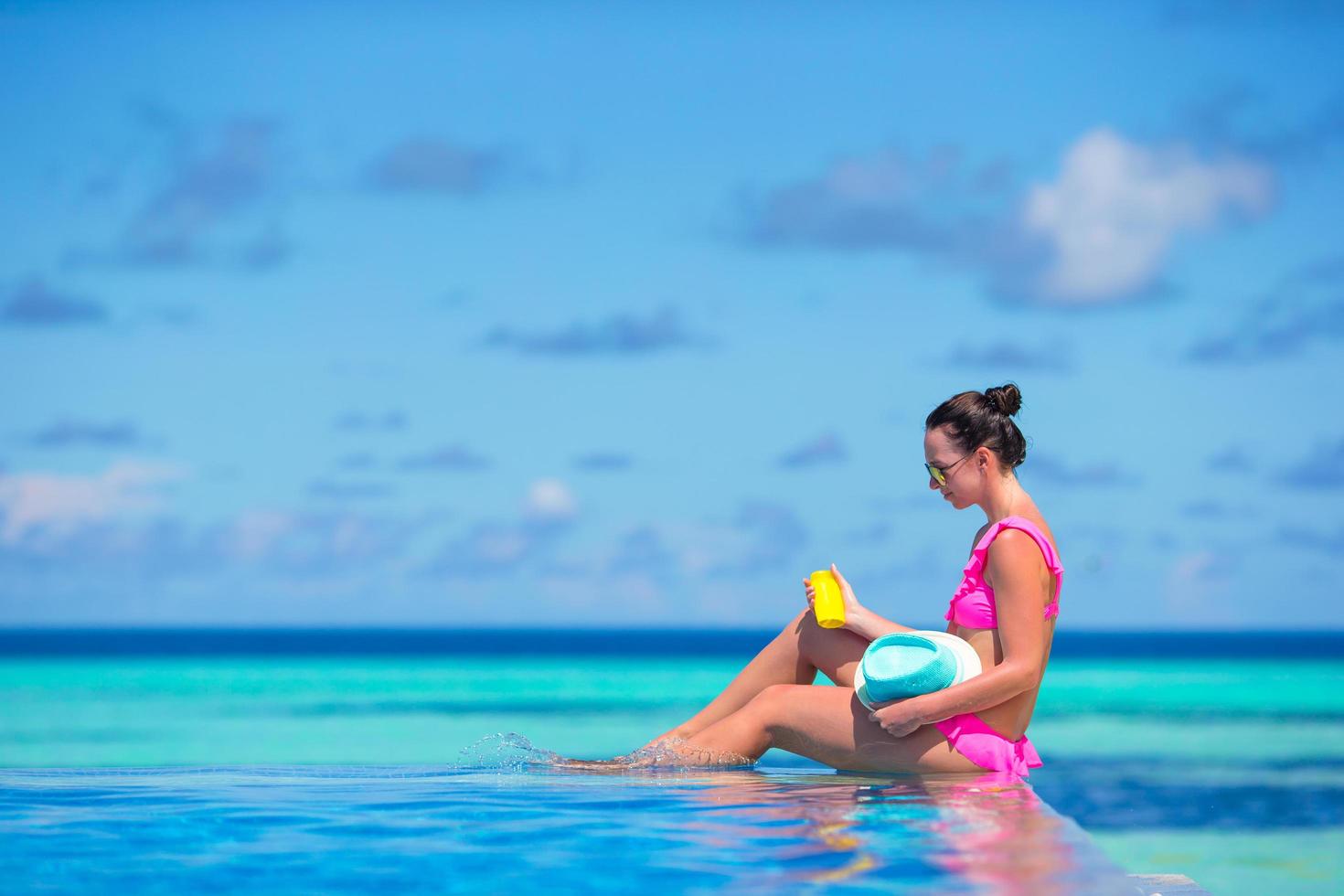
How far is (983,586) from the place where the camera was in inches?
205

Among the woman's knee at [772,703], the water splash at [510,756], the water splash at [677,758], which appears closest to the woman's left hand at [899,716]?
the woman's knee at [772,703]

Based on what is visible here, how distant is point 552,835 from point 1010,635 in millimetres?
1656

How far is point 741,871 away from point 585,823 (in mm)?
920

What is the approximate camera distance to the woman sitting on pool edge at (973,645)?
16.2 feet

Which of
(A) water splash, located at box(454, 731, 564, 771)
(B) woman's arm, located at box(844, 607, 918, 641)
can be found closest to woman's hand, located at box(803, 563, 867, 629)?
(B) woman's arm, located at box(844, 607, 918, 641)

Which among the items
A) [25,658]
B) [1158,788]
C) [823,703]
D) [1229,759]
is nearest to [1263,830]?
[1158,788]

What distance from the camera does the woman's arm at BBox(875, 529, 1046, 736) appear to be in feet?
16.1

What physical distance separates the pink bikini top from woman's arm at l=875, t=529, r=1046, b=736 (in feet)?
0.12

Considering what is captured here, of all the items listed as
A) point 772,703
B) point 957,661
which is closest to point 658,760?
point 772,703

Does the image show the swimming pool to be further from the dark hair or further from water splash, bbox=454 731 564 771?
the dark hair

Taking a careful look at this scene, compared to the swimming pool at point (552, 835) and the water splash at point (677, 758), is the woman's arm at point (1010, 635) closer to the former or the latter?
the swimming pool at point (552, 835)

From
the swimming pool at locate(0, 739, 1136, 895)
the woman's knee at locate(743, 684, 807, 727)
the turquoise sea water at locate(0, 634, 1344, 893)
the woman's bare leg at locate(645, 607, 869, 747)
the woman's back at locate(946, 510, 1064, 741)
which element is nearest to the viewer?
the swimming pool at locate(0, 739, 1136, 895)

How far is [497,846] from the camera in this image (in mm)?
4359

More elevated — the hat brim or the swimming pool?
the hat brim
